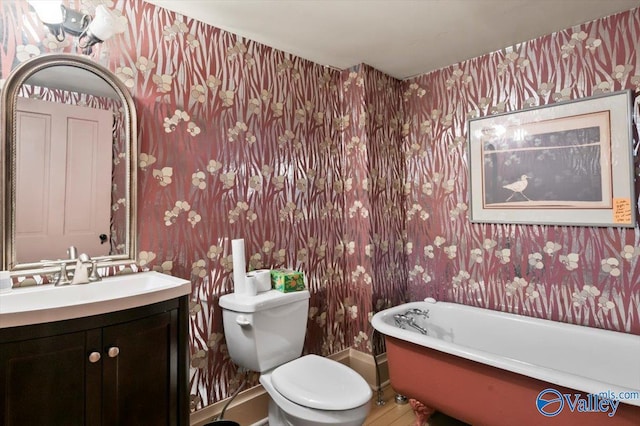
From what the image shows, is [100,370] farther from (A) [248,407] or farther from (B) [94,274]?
(A) [248,407]

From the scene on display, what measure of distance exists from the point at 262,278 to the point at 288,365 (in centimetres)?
50

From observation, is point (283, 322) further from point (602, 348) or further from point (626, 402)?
point (602, 348)

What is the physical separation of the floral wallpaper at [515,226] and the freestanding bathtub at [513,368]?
7.0 inches

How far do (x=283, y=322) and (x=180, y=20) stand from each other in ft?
5.79

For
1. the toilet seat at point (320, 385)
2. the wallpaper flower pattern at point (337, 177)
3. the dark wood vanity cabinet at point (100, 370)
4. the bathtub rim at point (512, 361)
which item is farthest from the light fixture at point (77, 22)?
the bathtub rim at point (512, 361)

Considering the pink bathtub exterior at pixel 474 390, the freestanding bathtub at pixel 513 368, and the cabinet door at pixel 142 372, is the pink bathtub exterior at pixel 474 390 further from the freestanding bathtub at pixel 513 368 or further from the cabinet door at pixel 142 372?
the cabinet door at pixel 142 372

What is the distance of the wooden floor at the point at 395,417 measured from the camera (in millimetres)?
2197

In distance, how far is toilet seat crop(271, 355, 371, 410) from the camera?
5.18 feet

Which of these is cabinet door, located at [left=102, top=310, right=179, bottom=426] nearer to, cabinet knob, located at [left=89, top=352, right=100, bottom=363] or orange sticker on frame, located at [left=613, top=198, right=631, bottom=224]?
cabinet knob, located at [left=89, top=352, right=100, bottom=363]

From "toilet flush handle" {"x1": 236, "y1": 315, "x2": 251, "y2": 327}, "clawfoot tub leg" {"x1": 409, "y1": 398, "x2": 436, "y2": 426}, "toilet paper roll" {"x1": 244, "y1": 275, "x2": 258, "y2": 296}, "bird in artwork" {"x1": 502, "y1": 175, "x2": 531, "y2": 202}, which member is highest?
"bird in artwork" {"x1": 502, "y1": 175, "x2": 531, "y2": 202}

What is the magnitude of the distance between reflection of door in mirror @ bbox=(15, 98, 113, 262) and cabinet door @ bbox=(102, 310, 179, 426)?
0.54 m

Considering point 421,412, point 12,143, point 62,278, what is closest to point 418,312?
point 421,412

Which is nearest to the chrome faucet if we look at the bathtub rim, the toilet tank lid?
the toilet tank lid

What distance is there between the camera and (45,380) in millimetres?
1140
